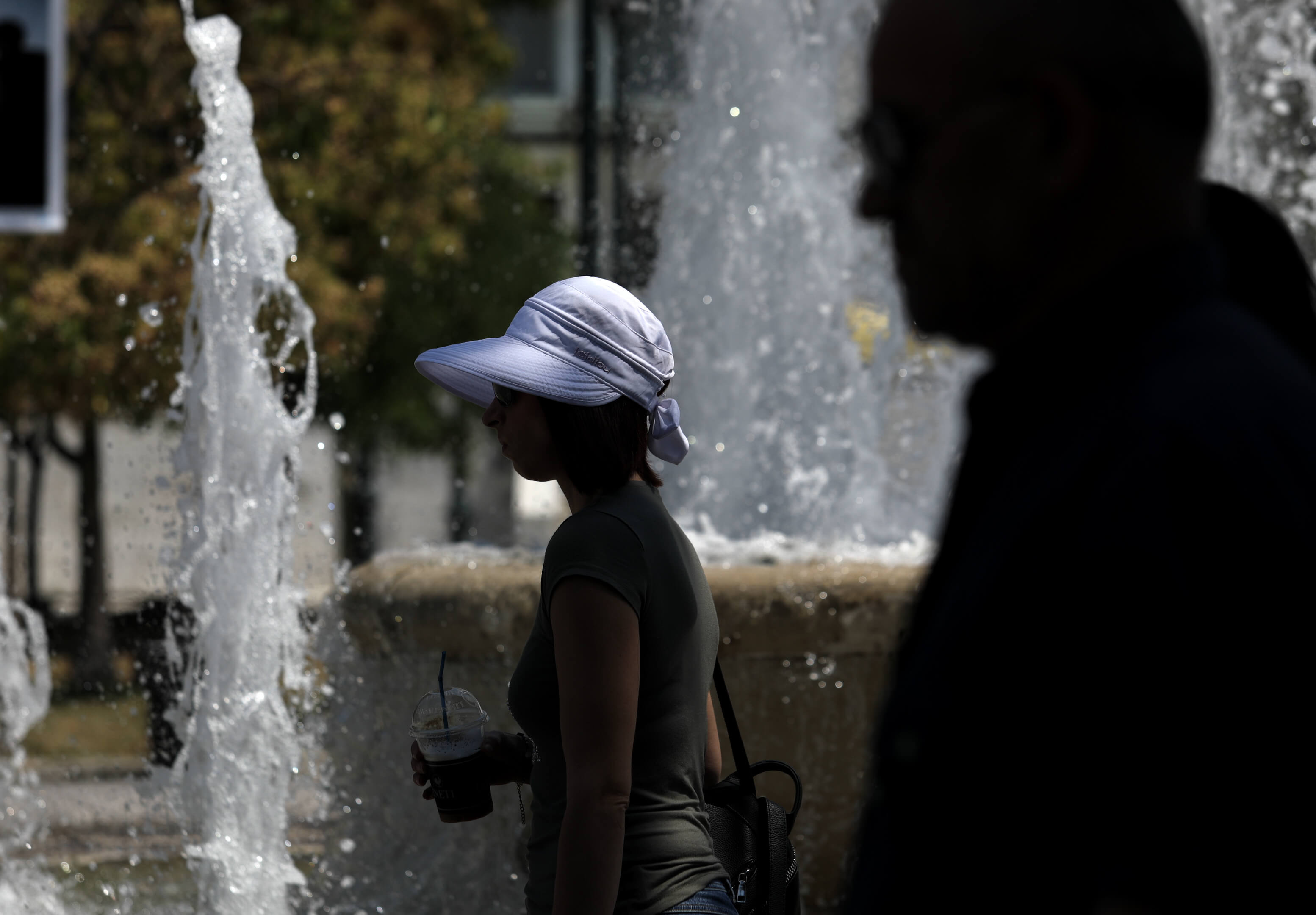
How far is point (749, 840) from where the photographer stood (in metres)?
2.17

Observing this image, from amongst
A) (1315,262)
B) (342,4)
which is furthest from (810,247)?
(342,4)

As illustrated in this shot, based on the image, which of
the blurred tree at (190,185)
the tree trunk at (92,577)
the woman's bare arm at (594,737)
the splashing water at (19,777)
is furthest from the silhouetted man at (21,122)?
the tree trunk at (92,577)

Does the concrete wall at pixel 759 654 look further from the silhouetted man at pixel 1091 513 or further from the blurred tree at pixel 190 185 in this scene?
the blurred tree at pixel 190 185

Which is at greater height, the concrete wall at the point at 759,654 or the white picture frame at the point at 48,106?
the white picture frame at the point at 48,106

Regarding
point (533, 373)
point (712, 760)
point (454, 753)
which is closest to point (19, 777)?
point (454, 753)

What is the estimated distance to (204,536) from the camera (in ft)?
16.3

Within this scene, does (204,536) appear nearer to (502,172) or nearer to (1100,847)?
(1100,847)

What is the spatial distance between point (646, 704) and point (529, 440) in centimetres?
38

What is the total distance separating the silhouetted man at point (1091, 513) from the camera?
92 centimetres

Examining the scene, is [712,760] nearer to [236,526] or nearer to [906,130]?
[906,130]

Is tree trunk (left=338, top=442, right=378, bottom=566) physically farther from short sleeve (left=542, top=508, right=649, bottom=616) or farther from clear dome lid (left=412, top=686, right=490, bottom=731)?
short sleeve (left=542, top=508, right=649, bottom=616)

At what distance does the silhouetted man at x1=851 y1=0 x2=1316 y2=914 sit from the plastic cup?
1.28m

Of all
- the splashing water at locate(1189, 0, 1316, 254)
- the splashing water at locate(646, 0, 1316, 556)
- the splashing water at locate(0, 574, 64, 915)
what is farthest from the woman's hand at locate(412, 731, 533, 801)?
the splashing water at locate(1189, 0, 1316, 254)

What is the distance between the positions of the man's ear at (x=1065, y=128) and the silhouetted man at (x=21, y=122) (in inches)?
273
